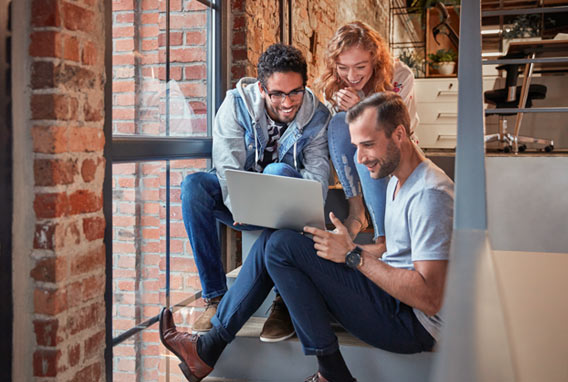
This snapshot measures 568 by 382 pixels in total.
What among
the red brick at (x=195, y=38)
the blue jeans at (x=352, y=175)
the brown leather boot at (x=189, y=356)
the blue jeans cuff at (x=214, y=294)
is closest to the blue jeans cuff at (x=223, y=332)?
the brown leather boot at (x=189, y=356)

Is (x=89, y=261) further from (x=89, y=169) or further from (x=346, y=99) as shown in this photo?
(x=346, y=99)

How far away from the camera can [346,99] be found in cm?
232

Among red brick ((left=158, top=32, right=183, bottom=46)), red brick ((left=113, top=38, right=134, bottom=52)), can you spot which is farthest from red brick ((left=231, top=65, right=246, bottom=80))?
red brick ((left=113, top=38, right=134, bottom=52))

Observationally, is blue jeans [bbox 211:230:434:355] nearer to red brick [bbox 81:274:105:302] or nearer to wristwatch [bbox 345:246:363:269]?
wristwatch [bbox 345:246:363:269]

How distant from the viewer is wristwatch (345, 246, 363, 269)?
1776 millimetres

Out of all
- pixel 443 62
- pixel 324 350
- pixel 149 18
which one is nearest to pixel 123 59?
pixel 149 18

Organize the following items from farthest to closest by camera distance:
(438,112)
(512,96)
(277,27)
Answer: (438,112)
(512,96)
(277,27)

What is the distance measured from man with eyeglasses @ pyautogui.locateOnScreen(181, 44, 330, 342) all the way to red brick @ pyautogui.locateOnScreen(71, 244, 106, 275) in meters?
0.56

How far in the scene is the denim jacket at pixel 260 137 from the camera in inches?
90.4

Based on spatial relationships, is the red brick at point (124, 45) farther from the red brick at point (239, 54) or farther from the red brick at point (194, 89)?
the red brick at point (239, 54)

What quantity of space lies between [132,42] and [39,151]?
0.69 metres

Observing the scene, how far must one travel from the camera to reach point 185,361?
1.95 metres

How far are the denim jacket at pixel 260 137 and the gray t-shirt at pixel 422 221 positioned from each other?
0.52 meters

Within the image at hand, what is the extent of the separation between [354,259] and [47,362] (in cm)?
92
